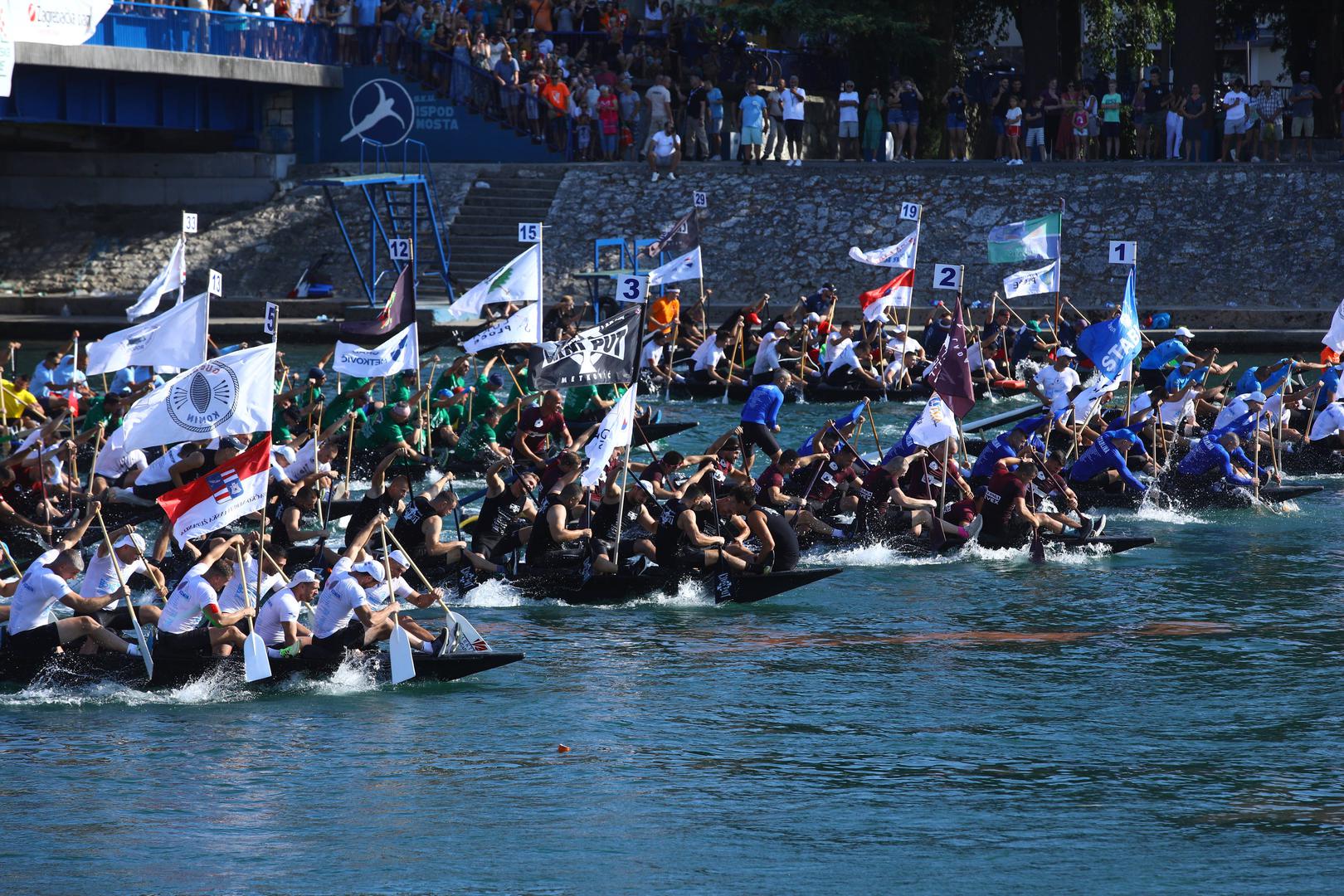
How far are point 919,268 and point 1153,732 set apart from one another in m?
26.0

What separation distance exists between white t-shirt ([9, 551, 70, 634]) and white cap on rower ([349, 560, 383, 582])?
2.34 m

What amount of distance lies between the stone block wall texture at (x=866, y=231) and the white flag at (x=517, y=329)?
17.5 metres

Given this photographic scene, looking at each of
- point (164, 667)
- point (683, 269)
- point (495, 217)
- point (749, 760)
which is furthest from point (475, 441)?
point (495, 217)

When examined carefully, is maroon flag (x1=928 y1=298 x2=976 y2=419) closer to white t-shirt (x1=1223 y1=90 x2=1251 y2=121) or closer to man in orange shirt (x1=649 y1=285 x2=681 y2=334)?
man in orange shirt (x1=649 y1=285 x2=681 y2=334)

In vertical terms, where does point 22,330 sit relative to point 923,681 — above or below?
above

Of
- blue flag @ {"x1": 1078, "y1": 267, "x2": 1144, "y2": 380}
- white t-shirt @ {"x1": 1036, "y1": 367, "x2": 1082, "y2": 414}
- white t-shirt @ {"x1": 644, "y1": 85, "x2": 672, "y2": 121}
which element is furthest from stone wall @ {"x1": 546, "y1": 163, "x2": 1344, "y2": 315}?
blue flag @ {"x1": 1078, "y1": 267, "x2": 1144, "y2": 380}

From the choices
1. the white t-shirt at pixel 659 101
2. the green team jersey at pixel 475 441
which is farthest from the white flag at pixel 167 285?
the white t-shirt at pixel 659 101

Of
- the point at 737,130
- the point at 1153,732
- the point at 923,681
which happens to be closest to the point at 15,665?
the point at 923,681

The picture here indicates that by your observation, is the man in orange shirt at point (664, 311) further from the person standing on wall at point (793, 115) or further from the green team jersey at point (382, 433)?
the green team jersey at point (382, 433)

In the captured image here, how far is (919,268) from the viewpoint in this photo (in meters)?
39.8

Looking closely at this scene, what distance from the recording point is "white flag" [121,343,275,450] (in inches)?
629

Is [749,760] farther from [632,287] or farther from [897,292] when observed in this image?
[897,292]

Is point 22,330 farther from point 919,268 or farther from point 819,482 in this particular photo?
point 819,482

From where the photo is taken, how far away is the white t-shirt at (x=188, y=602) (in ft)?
50.0
